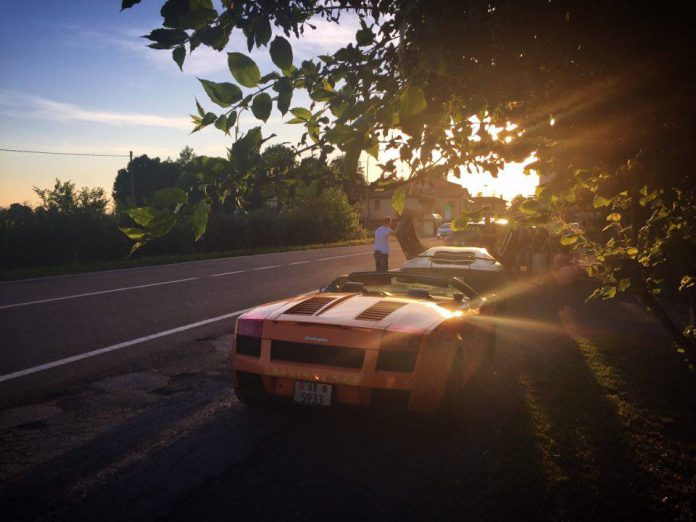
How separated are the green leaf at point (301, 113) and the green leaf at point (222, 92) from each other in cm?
47

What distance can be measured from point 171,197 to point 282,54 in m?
0.72

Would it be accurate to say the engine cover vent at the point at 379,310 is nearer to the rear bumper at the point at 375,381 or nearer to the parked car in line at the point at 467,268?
the rear bumper at the point at 375,381

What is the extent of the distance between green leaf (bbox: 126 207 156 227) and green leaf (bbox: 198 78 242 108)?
0.50 meters

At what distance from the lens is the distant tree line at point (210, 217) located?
93.9 inches

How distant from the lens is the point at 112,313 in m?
9.12

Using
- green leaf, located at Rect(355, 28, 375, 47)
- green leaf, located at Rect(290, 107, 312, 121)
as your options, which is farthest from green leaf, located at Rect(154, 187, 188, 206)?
green leaf, located at Rect(355, 28, 375, 47)

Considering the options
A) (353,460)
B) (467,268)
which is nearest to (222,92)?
(353,460)

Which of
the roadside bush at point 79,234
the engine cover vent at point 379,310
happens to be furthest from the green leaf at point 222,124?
the roadside bush at point 79,234

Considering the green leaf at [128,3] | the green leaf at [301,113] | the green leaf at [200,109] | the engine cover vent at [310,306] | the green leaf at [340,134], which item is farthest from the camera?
the engine cover vent at [310,306]

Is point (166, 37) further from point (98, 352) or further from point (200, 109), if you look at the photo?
point (98, 352)

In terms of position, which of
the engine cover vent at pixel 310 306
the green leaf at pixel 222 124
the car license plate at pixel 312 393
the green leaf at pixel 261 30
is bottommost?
the car license plate at pixel 312 393

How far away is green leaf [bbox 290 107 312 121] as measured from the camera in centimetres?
253

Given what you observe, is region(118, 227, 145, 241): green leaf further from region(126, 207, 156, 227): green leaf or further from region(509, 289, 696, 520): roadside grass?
region(509, 289, 696, 520): roadside grass

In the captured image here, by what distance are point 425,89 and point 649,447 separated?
3137mm
